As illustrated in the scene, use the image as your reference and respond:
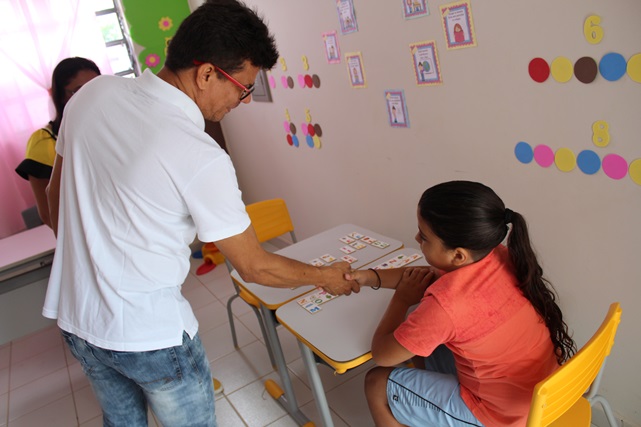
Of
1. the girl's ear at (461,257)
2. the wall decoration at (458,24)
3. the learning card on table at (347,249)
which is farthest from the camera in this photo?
the learning card on table at (347,249)

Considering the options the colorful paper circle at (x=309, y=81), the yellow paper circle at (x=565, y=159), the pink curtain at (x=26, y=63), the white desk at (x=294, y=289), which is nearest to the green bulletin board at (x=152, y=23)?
the pink curtain at (x=26, y=63)

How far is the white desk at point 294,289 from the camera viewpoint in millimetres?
2002

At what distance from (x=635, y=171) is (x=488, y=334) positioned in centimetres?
70

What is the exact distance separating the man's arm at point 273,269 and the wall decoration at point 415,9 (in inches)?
41.6

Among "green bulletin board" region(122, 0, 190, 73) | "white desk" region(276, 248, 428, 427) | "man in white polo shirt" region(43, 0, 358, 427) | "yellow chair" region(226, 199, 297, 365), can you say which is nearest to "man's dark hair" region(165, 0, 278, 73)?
"man in white polo shirt" region(43, 0, 358, 427)

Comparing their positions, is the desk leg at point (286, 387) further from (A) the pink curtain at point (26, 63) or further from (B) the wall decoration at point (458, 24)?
(A) the pink curtain at point (26, 63)

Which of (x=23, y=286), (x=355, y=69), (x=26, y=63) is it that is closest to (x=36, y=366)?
(x=23, y=286)

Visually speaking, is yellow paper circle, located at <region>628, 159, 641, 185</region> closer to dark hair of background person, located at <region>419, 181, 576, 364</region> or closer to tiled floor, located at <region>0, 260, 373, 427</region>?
dark hair of background person, located at <region>419, 181, 576, 364</region>

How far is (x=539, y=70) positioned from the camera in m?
1.76

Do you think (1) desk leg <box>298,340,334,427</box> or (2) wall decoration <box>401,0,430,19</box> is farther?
(2) wall decoration <box>401,0,430,19</box>

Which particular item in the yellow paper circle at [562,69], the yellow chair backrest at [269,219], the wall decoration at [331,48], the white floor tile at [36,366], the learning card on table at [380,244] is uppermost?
the wall decoration at [331,48]

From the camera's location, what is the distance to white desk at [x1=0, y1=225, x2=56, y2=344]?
10.4ft

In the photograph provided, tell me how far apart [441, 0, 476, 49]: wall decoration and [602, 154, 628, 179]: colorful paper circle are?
0.63 metres

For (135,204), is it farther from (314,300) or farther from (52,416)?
(52,416)
